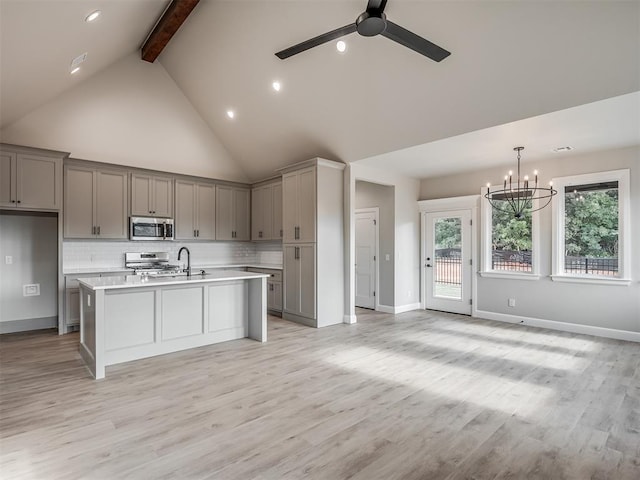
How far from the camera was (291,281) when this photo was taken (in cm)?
607

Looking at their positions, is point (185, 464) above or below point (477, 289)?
below

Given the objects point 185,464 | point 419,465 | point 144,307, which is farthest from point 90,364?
point 419,465

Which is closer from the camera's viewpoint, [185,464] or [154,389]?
[185,464]

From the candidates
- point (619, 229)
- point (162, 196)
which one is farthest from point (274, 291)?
point (619, 229)

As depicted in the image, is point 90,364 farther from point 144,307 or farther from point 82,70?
point 82,70

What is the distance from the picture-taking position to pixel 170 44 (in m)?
5.64

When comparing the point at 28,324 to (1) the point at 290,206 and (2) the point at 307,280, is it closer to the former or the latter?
(2) the point at 307,280

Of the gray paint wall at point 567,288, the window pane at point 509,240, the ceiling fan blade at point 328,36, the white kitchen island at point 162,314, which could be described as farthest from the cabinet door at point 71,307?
the window pane at point 509,240

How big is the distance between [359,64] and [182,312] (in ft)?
11.7

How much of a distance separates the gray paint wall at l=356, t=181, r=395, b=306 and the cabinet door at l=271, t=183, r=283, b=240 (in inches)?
71.2

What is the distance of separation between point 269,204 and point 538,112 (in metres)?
4.81

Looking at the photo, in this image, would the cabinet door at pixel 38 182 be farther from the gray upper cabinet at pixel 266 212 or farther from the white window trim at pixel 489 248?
the white window trim at pixel 489 248

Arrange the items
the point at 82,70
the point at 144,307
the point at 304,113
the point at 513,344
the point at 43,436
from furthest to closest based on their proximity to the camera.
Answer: the point at 304,113 → the point at 82,70 → the point at 513,344 → the point at 144,307 → the point at 43,436

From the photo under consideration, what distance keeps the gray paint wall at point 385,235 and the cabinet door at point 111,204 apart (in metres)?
4.46
